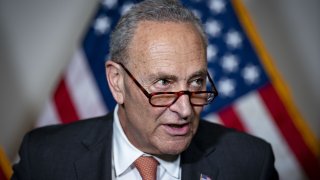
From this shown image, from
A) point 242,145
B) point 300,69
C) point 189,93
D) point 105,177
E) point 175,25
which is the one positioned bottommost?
point 300,69

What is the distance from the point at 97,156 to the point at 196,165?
0.40m

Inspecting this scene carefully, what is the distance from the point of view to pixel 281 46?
114 inches

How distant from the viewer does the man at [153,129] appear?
1.40 metres

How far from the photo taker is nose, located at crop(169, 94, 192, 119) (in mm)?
1377

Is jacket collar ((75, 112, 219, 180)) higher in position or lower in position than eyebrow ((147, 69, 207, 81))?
lower

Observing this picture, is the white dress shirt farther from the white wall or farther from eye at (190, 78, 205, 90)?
the white wall

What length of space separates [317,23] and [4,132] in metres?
2.27

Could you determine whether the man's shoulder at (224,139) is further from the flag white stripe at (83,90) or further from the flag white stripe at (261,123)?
the flag white stripe at (83,90)

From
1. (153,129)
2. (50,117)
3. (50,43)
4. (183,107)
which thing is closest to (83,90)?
(50,117)

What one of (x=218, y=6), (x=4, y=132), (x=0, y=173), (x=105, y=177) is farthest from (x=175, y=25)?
(x=4, y=132)

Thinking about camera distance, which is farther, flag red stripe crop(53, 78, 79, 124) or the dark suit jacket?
flag red stripe crop(53, 78, 79, 124)

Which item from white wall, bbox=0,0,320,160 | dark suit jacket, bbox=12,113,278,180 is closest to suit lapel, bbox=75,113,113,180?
dark suit jacket, bbox=12,113,278,180

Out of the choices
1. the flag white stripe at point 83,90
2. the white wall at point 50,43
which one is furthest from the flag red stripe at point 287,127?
the flag white stripe at point 83,90

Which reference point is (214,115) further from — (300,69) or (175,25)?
(175,25)
